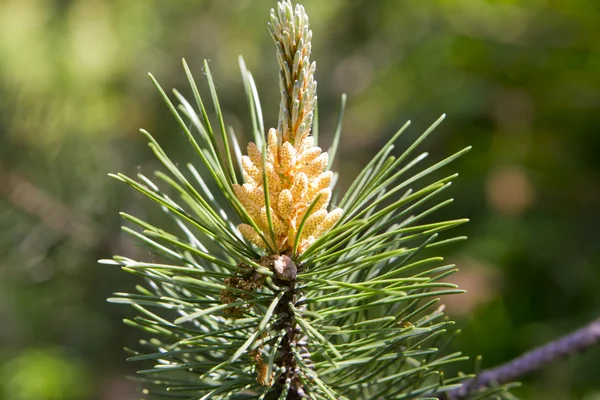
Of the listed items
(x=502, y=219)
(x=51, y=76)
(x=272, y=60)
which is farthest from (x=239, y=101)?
(x=502, y=219)

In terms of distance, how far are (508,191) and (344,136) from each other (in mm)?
976

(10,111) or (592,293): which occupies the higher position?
(10,111)

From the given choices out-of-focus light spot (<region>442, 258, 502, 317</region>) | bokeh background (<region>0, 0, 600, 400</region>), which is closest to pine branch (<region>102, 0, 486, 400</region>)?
bokeh background (<region>0, 0, 600, 400</region>)

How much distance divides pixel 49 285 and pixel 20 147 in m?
0.33

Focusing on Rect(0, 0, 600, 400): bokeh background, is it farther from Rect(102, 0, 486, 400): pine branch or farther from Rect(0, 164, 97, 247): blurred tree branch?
Rect(102, 0, 486, 400): pine branch

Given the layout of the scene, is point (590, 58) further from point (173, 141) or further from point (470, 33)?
point (173, 141)

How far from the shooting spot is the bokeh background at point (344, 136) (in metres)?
1.29

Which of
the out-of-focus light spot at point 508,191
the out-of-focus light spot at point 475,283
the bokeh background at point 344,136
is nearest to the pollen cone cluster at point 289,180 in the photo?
the bokeh background at point 344,136

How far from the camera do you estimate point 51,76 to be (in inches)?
77.8

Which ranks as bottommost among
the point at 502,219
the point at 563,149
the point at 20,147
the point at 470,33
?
the point at 502,219

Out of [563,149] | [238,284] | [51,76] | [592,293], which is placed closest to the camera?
[238,284]

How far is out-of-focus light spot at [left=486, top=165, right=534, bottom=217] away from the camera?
1455mm

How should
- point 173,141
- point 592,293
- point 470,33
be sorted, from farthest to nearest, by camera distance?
point 173,141
point 470,33
point 592,293

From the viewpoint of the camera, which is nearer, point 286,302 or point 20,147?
point 286,302
